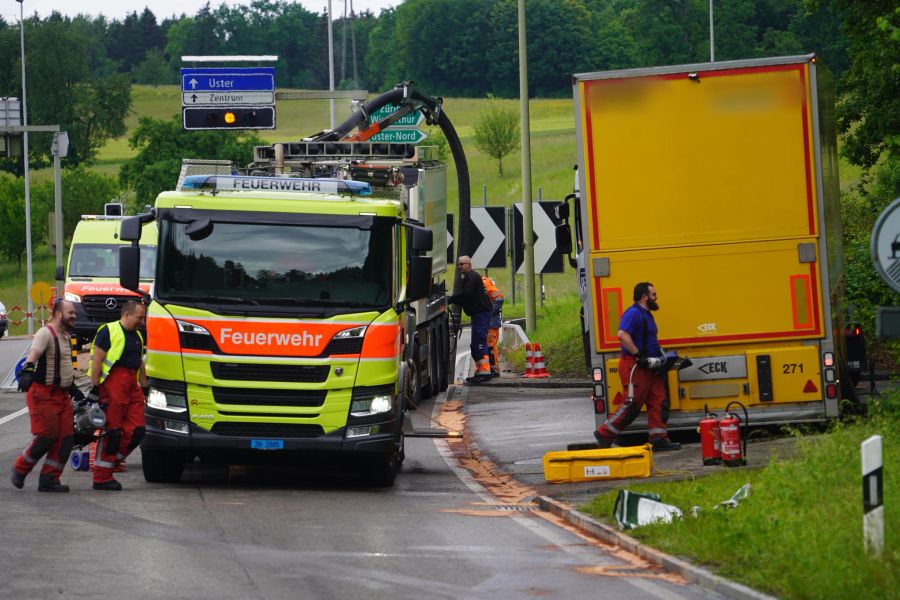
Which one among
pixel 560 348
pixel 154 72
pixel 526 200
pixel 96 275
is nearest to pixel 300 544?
pixel 560 348

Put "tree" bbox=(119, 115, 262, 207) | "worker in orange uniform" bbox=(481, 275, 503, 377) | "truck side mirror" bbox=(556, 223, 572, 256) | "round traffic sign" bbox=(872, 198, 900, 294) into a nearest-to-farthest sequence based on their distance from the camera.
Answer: "round traffic sign" bbox=(872, 198, 900, 294) → "truck side mirror" bbox=(556, 223, 572, 256) → "worker in orange uniform" bbox=(481, 275, 503, 377) → "tree" bbox=(119, 115, 262, 207)

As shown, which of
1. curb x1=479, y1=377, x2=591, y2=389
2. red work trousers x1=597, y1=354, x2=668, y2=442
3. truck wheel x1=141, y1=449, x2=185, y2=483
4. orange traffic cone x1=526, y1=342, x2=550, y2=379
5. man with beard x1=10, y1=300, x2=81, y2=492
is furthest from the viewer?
orange traffic cone x1=526, y1=342, x2=550, y2=379

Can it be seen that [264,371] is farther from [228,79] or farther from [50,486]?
[228,79]

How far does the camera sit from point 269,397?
47.7ft

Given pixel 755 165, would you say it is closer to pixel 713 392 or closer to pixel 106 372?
pixel 713 392

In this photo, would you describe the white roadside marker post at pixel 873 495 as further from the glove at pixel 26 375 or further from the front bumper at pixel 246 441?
the glove at pixel 26 375

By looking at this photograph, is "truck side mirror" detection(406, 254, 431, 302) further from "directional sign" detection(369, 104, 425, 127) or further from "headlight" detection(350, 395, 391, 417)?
"directional sign" detection(369, 104, 425, 127)

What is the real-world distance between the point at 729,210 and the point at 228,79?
19.1 m

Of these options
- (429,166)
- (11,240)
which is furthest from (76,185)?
(429,166)

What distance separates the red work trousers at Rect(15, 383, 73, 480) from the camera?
14.4 m

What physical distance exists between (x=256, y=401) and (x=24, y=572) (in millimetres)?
4593

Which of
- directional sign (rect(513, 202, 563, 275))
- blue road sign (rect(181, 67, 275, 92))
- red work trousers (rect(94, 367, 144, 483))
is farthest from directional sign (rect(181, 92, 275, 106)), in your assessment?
red work trousers (rect(94, 367, 144, 483))

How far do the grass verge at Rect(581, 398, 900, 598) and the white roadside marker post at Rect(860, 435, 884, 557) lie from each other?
0.10 meters

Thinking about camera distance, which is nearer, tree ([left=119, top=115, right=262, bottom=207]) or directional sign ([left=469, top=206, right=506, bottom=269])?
directional sign ([left=469, top=206, right=506, bottom=269])
